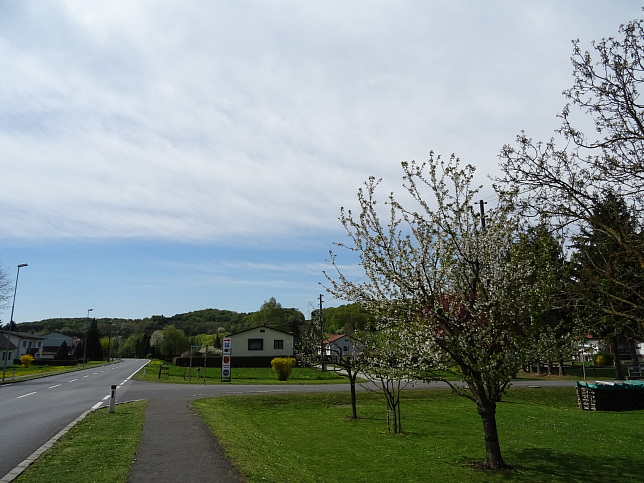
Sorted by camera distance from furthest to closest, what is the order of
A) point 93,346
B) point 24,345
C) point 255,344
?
point 93,346 → point 24,345 → point 255,344

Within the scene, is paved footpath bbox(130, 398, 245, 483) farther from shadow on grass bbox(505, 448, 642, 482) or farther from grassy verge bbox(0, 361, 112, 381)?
grassy verge bbox(0, 361, 112, 381)

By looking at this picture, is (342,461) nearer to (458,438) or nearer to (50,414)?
(458,438)

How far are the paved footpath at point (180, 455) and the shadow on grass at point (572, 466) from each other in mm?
6129

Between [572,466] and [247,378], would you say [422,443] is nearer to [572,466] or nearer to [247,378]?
[572,466]

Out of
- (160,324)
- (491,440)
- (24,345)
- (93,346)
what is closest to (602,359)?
(491,440)

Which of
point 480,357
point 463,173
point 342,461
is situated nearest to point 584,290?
point 480,357

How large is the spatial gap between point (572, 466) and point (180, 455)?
8.24 metres

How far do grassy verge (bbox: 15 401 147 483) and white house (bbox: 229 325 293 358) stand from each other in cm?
4710

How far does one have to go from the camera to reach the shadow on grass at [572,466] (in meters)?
9.31

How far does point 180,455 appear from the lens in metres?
9.11

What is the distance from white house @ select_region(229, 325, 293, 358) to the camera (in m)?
60.2

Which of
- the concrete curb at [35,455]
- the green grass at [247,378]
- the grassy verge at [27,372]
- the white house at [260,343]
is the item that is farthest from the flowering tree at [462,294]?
the white house at [260,343]

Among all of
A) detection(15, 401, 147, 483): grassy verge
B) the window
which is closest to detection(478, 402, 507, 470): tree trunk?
detection(15, 401, 147, 483): grassy verge

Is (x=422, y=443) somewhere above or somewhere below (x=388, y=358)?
below
